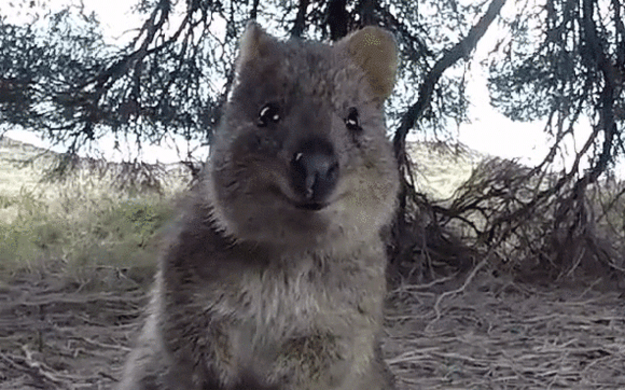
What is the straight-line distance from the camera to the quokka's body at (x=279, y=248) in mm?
2061

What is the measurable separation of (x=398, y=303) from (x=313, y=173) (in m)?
3.82

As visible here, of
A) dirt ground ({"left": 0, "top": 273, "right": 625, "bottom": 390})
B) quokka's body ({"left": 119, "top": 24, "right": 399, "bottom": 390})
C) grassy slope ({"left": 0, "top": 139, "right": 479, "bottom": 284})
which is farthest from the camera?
grassy slope ({"left": 0, "top": 139, "right": 479, "bottom": 284})

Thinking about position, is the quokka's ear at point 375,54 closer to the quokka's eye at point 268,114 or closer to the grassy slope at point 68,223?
the quokka's eye at point 268,114

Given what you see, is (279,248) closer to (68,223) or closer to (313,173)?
(313,173)

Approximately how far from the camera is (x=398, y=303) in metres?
5.61

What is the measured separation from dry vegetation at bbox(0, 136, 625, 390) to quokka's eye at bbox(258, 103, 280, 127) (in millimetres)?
2028

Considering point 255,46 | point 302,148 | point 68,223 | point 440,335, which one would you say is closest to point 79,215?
point 68,223

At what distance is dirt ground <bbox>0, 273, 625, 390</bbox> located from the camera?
4.06m

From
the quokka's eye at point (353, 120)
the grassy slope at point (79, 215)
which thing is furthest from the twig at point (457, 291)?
the quokka's eye at point (353, 120)

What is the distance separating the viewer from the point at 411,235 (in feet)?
19.7

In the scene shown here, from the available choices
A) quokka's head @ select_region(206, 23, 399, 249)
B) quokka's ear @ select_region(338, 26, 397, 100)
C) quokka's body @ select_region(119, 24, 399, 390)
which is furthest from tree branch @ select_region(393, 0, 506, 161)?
quokka's body @ select_region(119, 24, 399, 390)

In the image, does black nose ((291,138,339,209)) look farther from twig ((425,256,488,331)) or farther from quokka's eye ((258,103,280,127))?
twig ((425,256,488,331))

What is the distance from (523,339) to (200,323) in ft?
10.6

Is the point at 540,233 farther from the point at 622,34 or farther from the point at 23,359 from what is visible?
the point at 23,359
